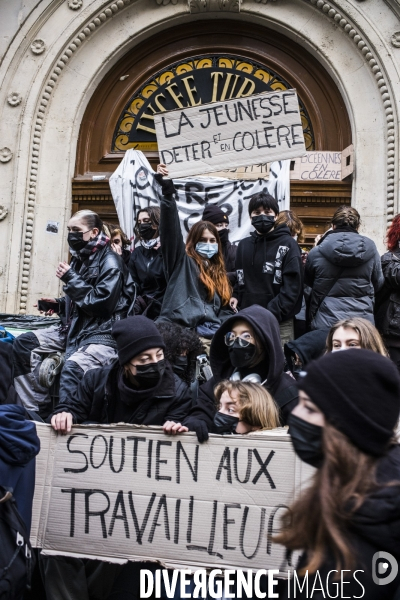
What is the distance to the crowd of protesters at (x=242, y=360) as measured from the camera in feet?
6.90

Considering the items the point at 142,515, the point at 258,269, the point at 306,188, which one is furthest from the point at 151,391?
the point at 306,188

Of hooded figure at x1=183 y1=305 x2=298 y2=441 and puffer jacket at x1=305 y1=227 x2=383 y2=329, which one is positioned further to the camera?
puffer jacket at x1=305 y1=227 x2=383 y2=329

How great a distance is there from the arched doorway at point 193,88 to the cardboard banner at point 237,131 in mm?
1856

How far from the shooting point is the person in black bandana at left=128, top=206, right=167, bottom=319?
5.80m

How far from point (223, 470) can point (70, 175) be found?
5.24m

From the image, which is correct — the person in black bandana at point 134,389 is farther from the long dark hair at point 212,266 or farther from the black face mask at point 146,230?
the black face mask at point 146,230

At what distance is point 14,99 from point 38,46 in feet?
1.99

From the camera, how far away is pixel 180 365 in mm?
5043

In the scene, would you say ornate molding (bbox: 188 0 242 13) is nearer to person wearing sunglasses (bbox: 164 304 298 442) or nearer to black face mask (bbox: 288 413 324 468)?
person wearing sunglasses (bbox: 164 304 298 442)

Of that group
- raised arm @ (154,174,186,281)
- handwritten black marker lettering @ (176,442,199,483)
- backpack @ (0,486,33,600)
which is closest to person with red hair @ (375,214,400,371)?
raised arm @ (154,174,186,281)

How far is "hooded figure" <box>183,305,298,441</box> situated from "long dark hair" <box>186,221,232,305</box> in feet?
3.63

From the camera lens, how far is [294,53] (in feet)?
27.2

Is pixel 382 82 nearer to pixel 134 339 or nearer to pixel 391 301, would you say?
pixel 391 301

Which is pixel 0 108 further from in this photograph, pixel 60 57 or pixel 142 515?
pixel 142 515
